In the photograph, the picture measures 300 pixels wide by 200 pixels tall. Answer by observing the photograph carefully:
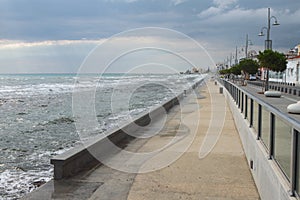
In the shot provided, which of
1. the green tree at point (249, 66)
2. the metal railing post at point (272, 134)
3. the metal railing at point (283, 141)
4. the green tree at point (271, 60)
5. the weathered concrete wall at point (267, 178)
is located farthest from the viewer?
the green tree at point (249, 66)

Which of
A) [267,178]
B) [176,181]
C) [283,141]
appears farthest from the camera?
[176,181]

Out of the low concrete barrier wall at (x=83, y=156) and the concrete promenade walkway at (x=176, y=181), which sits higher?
the low concrete barrier wall at (x=83, y=156)

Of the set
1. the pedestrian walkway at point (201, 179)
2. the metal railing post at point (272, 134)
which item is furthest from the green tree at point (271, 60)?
the metal railing post at point (272, 134)

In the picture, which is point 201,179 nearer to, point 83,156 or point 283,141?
point 83,156

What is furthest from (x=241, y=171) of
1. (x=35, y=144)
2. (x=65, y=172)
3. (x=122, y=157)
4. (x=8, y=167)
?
(x=35, y=144)

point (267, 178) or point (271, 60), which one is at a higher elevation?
point (271, 60)

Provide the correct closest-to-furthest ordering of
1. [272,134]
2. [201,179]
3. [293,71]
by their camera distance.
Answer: [272,134] < [201,179] < [293,71]

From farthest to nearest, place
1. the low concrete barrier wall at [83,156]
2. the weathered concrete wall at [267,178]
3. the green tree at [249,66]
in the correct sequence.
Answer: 1. the green tree at [249,66]
2. the low concrete barrier wall at [83,156]
3. the weathered concrete wall at [267,178]

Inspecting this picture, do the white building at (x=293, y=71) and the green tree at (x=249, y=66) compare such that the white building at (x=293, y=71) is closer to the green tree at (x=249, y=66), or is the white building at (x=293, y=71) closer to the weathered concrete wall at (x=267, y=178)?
the green tree at (x=249, y=66)

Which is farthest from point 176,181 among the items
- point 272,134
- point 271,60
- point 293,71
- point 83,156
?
point 293,71

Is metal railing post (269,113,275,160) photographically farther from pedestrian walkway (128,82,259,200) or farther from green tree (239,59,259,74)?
green tree (239,59,259,74)

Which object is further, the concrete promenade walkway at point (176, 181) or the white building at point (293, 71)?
the white building at point (293, 71)

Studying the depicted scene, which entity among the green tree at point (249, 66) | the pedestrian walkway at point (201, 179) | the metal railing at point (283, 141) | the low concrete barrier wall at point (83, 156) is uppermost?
the green tree at point (249, 66)

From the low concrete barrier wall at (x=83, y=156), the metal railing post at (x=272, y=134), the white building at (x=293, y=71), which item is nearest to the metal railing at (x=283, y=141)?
the metal railing post at (x=272, y=134)
